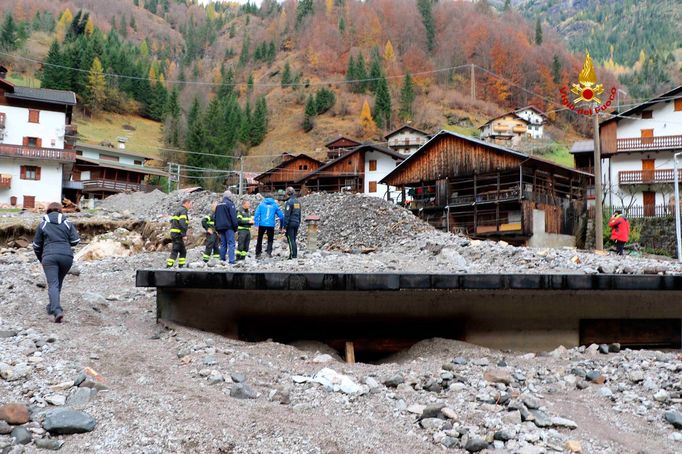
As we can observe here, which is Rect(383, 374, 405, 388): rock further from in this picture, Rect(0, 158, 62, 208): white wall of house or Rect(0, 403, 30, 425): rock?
Rect(0, 158, 62, 208): white wall of house

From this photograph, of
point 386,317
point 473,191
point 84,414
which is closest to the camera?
point 84,414

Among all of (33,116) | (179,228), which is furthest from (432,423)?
(33,116)

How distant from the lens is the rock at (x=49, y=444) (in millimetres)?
4688


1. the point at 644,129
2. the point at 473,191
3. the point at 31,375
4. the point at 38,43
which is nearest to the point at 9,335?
the point at 31,375

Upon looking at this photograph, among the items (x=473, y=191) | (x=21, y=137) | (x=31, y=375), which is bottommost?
(x=31, y=375)

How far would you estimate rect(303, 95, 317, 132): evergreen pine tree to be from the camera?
109 meters

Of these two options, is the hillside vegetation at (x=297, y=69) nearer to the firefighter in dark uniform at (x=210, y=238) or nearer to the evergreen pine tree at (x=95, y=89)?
the evergreen pine tree at (x=95, y=89)

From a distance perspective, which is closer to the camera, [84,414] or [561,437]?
[84,414]

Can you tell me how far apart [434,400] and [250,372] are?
82.8 inches

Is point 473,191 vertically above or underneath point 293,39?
underneath

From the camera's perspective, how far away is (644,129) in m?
46.1

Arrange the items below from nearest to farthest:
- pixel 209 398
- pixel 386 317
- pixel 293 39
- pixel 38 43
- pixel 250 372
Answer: pixel 209 398, pixel 250 372, pixel 386 317, pixel 38 43, pixel 293 39

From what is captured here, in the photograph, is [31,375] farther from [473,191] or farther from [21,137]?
[21,137]

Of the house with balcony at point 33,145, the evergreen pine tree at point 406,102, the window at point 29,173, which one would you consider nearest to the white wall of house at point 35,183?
the house with balcony at point 33,145
